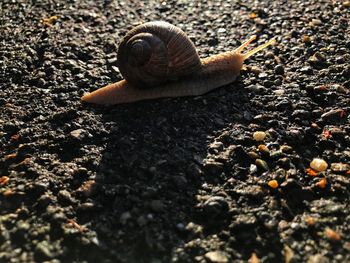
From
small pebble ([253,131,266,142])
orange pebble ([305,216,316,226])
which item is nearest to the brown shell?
small pebble ([253,131,266,142])

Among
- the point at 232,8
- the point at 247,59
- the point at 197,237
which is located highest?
the point at 232,8

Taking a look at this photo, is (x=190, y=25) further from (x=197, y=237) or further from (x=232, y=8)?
(x=197, y=237)

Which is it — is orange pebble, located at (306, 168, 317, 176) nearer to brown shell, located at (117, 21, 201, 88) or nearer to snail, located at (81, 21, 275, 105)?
snail, located at (81, 21, 275, 105)

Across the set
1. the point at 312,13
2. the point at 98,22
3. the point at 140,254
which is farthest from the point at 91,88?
the point at 312,13

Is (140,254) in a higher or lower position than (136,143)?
lower

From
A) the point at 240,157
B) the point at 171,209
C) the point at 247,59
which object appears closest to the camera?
the point at 171,209
